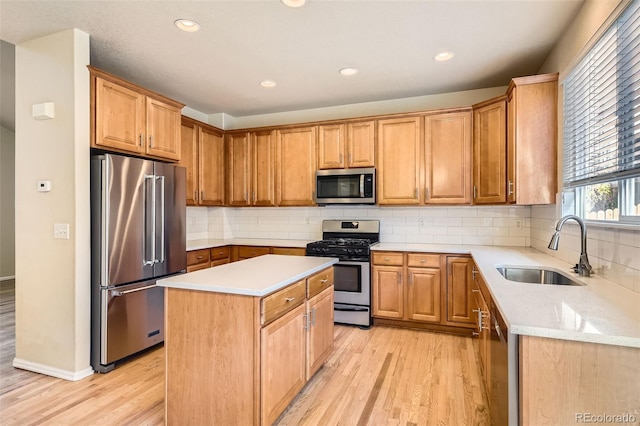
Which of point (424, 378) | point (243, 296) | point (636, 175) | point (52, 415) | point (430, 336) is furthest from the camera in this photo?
point (430, 336)

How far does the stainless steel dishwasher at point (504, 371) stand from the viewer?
4.17 ft

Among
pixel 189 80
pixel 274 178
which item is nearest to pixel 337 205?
pixel 274 178

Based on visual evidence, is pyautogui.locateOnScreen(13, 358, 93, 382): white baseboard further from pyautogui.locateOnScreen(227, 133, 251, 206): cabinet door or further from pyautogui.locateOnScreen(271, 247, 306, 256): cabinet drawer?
pyautogui.locateOnScreen(227, 133, 251, 206): cabinet door

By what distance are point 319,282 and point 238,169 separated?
2.66 metres

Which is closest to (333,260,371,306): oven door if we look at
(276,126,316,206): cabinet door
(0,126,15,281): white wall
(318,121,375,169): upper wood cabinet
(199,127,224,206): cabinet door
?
(276,126,316,206): cabinet door

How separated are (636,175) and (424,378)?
186 cm

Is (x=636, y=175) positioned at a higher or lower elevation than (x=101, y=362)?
higher

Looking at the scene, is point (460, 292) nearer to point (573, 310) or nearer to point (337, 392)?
point (337, 392)

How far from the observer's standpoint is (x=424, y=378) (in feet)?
8.40

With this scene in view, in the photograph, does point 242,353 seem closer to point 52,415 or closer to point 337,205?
point 52,415

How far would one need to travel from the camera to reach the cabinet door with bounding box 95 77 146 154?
2695 mm

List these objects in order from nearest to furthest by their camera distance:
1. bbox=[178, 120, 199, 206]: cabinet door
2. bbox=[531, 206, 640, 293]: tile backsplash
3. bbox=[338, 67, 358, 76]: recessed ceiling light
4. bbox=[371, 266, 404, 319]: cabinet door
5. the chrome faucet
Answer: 1. bbox=[531, 206, 640, 293]: tile backsplash
2. the chrome faucet
3. bbox=[338, 67, 358, 76]: recessed ceiling light
4. bbox=[371, 266, 404, 319]: cabinet door
5. bbox=[178, 120, 199, 206]: cabinet door

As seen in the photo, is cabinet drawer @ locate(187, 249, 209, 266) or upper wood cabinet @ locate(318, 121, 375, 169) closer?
cabinet drawer @ locate(187, 249, 209, 266)

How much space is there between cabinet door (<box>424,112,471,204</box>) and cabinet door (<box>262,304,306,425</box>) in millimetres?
2265
